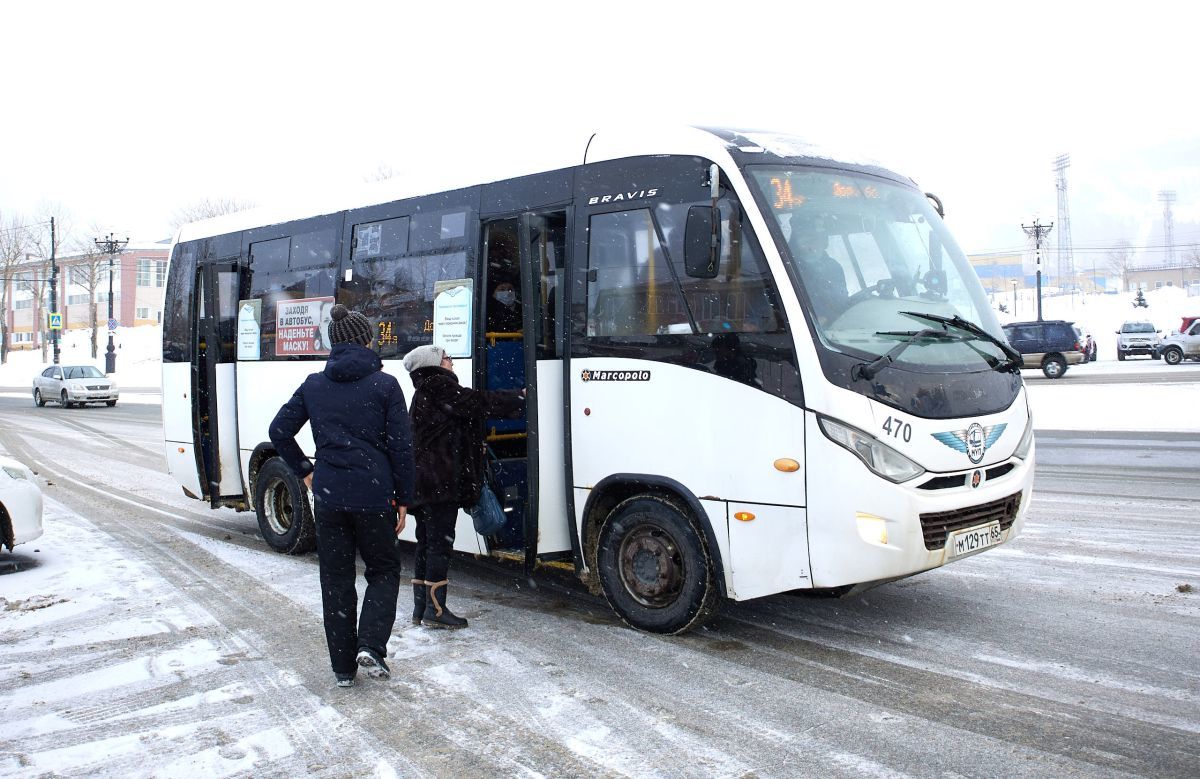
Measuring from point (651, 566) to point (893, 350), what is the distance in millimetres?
1894

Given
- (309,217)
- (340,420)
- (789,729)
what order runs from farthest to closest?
(309,217), (340,420), (789,729)

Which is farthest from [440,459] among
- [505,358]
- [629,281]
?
[629,281]

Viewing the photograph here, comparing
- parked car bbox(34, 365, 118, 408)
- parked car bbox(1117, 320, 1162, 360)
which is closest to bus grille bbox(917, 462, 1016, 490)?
parked car bbox(34, 365, 118, 408)

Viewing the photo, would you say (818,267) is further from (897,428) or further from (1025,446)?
(1025,446)

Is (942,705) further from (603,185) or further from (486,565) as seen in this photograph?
(486,565)

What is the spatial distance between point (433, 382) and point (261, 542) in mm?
4401

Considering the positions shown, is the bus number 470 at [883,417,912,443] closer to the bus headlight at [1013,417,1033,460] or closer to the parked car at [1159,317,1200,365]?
the bus headlight at [1013,417,1033,460]

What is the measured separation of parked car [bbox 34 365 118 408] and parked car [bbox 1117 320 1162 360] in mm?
44262

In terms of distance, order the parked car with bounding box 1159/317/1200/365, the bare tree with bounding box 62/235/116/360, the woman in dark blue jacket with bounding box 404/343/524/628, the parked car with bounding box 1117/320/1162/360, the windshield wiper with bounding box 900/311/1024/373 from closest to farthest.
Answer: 1. the windshield wiper with bounding box 900/311/1024/373
2. the woman in dark blue jacket with bounding box 404/343/524/628
3. the parked car with bounding box 1159/317/1200/365
4. the parked car with bounding box 1117/320/1162/360
5. the bare tree with bounding box 62/235/116/360

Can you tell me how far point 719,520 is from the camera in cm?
545

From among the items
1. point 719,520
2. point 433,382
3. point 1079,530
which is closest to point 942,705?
point 719,520

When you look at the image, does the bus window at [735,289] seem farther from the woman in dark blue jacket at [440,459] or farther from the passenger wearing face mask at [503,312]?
the passenger wearing face mask at [503,312]

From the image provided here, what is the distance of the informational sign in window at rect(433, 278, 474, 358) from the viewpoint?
705cm

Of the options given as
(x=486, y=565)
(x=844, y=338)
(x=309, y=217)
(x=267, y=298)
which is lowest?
(x=486, y=565)
